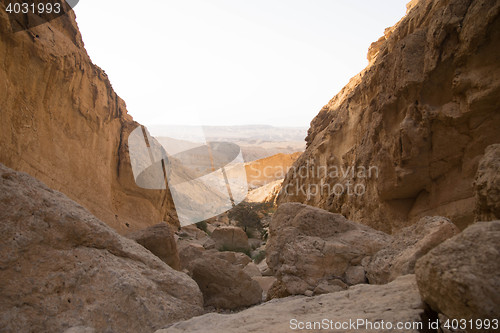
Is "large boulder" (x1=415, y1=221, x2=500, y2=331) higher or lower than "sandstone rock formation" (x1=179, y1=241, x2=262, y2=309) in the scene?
higher

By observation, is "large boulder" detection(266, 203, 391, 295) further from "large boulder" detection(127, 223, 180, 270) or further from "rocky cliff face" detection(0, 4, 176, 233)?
"rocky cliff face" detection(0, 4, 176, 233)

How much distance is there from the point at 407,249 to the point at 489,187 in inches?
50.3

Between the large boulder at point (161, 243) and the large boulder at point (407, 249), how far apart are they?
11.3 feet

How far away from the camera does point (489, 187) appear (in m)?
2.41

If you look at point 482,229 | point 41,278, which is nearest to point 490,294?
point 482,229

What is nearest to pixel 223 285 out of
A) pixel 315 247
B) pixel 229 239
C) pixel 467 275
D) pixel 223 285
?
pixel 223 285

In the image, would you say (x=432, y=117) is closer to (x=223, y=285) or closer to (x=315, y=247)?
(x=315, y=247)

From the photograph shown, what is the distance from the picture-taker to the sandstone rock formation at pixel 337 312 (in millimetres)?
2062

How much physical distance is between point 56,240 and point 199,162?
3649 cm

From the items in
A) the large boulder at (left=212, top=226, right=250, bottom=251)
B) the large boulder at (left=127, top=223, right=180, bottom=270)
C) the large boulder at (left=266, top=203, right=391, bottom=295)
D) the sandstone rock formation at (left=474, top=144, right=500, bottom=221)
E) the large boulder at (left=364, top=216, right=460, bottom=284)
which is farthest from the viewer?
the large boulder at (left=212, top=226, right=250, bottom=251)

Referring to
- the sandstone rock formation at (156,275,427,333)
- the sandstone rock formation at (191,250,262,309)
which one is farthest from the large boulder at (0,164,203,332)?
the sandstone rock formation at (191,250,262,309)

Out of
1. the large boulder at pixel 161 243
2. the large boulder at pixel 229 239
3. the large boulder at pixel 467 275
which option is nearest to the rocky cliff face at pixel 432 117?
the large boulder at pixel 467 275

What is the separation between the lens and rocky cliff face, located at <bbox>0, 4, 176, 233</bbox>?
5.51 m

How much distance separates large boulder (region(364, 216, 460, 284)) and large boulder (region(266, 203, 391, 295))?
11.4 inches
